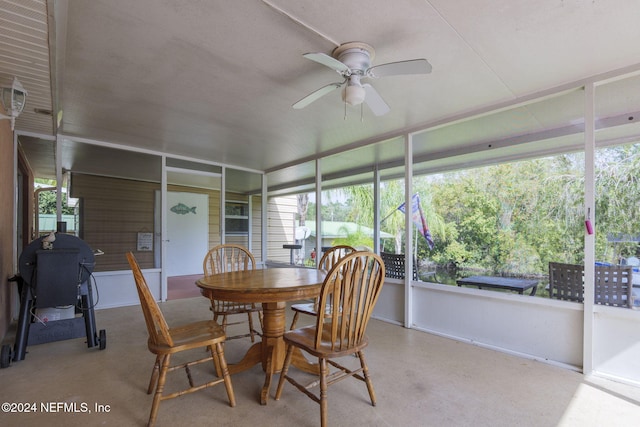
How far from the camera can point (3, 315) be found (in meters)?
3.16

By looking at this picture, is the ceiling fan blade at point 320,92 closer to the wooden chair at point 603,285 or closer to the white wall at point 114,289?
the wooden chair at point 603,285

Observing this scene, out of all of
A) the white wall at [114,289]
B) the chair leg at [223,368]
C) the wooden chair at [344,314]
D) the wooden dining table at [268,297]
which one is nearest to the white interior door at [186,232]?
Answer: the white wall at [114,289]

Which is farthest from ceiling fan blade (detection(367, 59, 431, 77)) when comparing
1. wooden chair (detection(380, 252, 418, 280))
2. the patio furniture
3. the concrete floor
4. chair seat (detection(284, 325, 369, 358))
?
wooden chair (detection(380, 252, 418, 280))

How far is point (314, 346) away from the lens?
182cm

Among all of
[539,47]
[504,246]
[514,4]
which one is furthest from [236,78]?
[504,246]

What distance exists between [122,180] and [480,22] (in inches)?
210

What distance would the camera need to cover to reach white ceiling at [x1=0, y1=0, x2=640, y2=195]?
5.92 ft

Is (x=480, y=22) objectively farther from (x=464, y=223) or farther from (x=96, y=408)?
(x=96, y=408)

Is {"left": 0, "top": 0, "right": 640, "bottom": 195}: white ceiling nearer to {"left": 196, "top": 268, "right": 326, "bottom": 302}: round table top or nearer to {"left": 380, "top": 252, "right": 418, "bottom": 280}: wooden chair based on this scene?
{"left": 380, "top": 252, "right": 418, "bottom": 280}: wooden chair

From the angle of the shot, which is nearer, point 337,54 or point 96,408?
point 96,408

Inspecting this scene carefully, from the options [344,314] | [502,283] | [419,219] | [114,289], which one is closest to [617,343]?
[502,283]

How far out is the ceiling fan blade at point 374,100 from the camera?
7.69ft

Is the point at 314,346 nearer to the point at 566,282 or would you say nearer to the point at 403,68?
the point at 403,68

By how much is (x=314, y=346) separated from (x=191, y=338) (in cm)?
78
